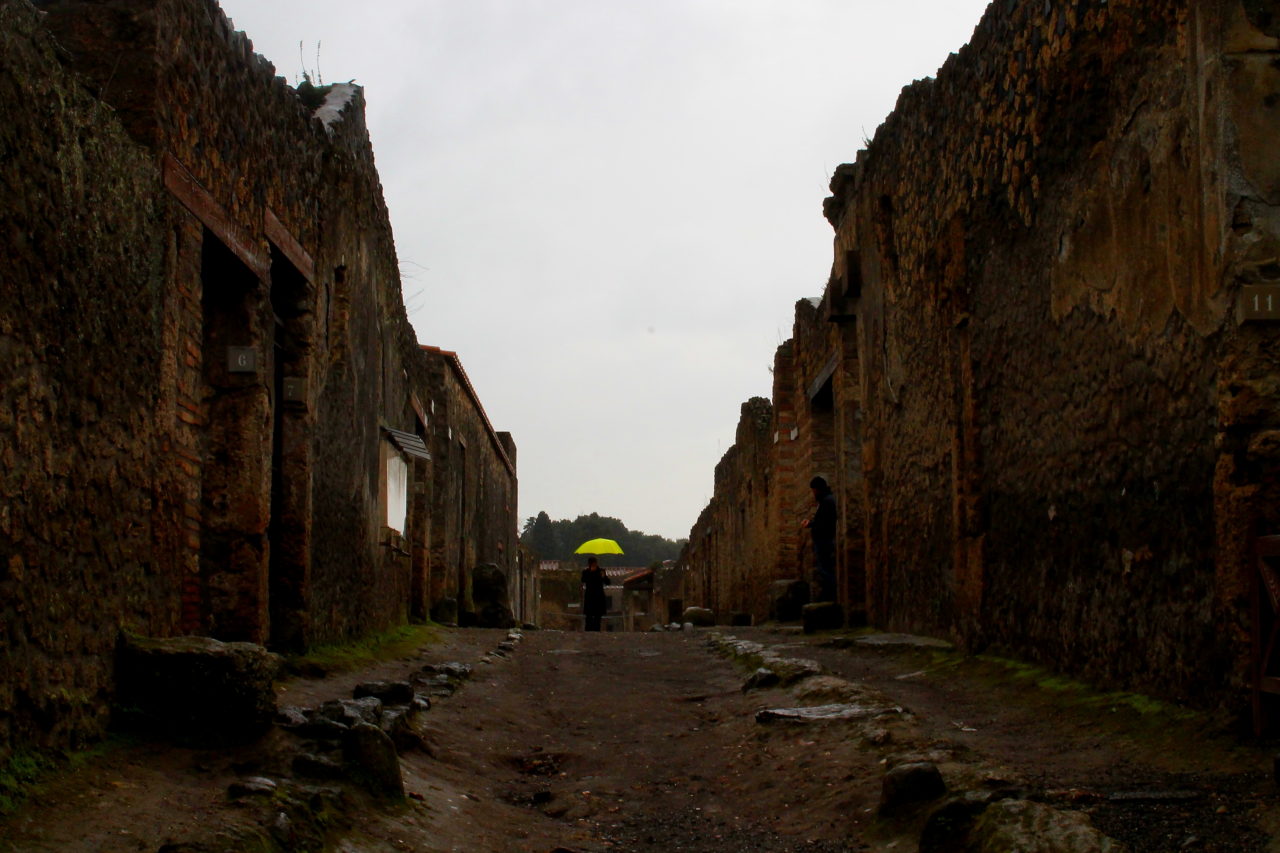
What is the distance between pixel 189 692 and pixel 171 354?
1618mm

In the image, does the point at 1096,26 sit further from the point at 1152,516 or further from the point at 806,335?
the point at 806,335

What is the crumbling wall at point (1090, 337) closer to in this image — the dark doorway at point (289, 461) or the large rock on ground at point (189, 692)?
the large rock on ground at point (189, 692)

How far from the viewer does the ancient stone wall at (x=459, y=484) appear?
17094 mm

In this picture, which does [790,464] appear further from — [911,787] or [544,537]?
[544,537]

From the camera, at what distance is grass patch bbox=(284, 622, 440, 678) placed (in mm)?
7250

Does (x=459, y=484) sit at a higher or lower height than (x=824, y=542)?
higher

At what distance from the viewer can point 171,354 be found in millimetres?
5465

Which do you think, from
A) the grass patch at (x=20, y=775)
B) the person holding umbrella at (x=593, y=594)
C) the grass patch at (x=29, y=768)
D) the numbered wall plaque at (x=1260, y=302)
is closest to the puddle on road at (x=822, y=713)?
the numbered wall plaque at (x=1260, y=302)

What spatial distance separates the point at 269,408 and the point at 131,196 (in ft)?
8.28

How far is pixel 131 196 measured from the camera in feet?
16.2

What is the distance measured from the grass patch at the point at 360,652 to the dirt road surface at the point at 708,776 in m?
0.22

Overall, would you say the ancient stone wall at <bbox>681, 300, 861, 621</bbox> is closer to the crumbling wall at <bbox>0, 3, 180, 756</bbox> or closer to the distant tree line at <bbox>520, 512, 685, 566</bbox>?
the crumbling wall at <bbox>0, 3, 180, 756</bbox>

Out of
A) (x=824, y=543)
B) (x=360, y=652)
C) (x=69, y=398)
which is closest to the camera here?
(x=69, y=398)

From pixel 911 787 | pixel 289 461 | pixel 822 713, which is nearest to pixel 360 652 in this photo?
pixel 289 461
